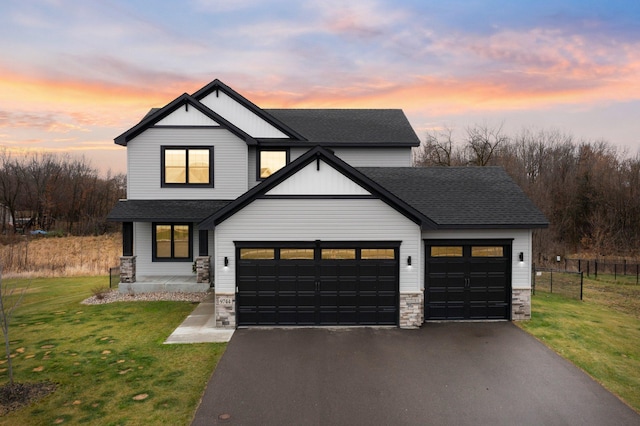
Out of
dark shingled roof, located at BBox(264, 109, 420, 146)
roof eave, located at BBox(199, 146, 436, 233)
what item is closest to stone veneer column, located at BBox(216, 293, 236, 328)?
roof eave, located at BBox(199, 146, 436, 233)

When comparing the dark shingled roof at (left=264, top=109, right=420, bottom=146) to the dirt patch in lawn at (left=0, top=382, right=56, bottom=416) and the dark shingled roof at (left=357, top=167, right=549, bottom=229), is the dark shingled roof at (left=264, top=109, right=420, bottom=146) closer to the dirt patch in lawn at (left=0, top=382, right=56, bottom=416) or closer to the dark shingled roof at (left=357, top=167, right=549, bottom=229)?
the dark shingled roof at (left=357, top=167, right=549, bottom=229)

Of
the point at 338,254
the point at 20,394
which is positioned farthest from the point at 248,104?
the point at 20,394

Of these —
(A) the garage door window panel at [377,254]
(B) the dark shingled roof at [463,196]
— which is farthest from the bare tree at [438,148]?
(A) the garage door window panel at [377,254]

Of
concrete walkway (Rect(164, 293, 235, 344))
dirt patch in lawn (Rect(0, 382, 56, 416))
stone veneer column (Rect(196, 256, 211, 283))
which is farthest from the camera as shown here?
stone veneer column (Rect(196, 256, 211, 283))

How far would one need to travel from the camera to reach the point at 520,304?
1304 cm

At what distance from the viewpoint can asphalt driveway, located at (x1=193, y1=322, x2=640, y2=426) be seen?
23.5ft

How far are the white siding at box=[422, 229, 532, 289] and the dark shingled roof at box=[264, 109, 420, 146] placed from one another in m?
8.25

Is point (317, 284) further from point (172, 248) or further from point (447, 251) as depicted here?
point (172, 248)

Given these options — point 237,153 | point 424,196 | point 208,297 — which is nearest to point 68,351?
point 208,297

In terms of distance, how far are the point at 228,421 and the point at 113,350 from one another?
5351 mm

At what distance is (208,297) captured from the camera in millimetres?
16203

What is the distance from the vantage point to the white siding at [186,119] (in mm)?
17750

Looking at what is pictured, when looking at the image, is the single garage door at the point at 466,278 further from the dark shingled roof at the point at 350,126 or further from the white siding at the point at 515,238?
the dark shingled roof at the point at 350,126

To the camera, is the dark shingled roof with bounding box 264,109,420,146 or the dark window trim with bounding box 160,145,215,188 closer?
the dark window trim with bounding box 160,145,215,188
